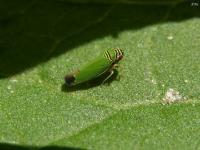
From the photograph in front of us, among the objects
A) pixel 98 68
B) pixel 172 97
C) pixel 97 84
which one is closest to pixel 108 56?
pixel 98 68

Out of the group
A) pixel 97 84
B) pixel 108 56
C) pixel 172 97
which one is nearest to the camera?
pixel 172 97

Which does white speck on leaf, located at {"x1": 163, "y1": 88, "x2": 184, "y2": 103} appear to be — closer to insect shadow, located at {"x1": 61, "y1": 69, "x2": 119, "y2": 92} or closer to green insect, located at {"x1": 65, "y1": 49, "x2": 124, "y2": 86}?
insect shadow, located at {"x1": 61, "y1": 69, "x2": 119, "y2": 92}

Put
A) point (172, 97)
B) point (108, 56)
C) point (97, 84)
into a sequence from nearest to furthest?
point (172, 97), point (97, 84), point (108, 56)

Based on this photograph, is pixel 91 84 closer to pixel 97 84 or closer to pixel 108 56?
pixel 97 84

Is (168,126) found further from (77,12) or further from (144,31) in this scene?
(77,12)

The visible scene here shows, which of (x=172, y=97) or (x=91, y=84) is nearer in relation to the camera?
(x=172, y=97)

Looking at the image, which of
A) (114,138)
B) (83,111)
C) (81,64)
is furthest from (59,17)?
(114,138)

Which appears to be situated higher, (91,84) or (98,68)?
(98,68)

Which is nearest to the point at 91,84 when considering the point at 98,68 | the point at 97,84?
the point at 97,84
